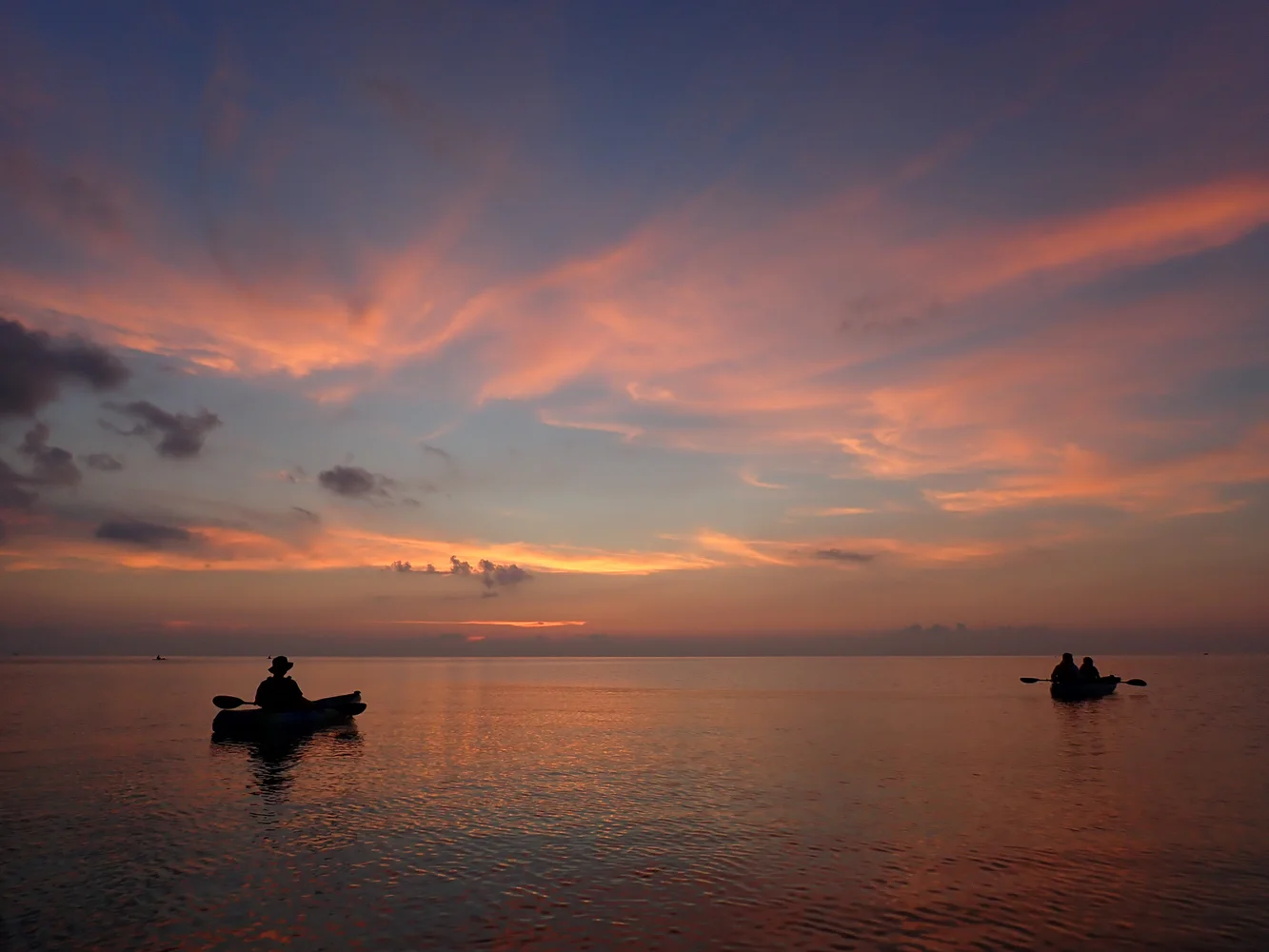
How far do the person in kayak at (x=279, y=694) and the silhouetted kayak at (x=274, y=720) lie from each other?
0.48 metres

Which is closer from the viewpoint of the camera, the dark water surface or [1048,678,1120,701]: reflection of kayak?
the dark water surface

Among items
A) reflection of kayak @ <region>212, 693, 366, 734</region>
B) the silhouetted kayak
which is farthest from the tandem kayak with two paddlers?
the silhouetted kayak

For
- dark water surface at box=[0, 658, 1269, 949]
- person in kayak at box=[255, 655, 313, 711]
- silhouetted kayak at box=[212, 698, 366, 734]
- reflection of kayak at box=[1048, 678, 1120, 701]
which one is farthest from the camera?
reflection of kayak at box=[1048, 678, 1120, 701]

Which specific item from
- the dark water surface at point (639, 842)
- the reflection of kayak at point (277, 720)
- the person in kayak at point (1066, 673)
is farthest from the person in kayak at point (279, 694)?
the person in kayak at point (1066, 673)

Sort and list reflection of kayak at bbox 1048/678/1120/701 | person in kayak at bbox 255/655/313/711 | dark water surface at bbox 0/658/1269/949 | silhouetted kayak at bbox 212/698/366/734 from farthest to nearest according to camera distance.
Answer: reflection of kayak at bbox 1048/678/1120/701
person in kayak at bbox 255/655/313/711
silhouetted kayak at bbox 212/698/366/734
dark water surface at bbox 0/658/1269/949

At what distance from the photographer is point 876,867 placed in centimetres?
2322

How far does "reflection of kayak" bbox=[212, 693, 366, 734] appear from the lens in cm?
5581

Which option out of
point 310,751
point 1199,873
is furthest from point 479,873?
point 310,751

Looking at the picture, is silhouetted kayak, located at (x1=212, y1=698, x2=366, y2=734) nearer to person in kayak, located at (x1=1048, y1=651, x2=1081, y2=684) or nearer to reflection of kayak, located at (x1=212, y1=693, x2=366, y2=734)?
reflection of kayak, located at (x1=212, y1=693, x2=366, y2=734)

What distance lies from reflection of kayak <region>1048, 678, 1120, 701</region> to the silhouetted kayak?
7932cm

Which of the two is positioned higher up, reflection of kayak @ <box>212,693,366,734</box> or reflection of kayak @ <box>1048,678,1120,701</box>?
reflection of kayak @ <box>212,693,366,734</box>

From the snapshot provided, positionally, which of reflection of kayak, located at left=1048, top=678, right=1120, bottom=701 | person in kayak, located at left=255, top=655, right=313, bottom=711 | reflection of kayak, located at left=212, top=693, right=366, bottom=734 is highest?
person in kayak, located at left=255, top=655, right=313, bottom=711

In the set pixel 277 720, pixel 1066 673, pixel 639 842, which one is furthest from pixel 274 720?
pixel 1066 673

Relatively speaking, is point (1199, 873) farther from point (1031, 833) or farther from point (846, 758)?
point (846, 758)
